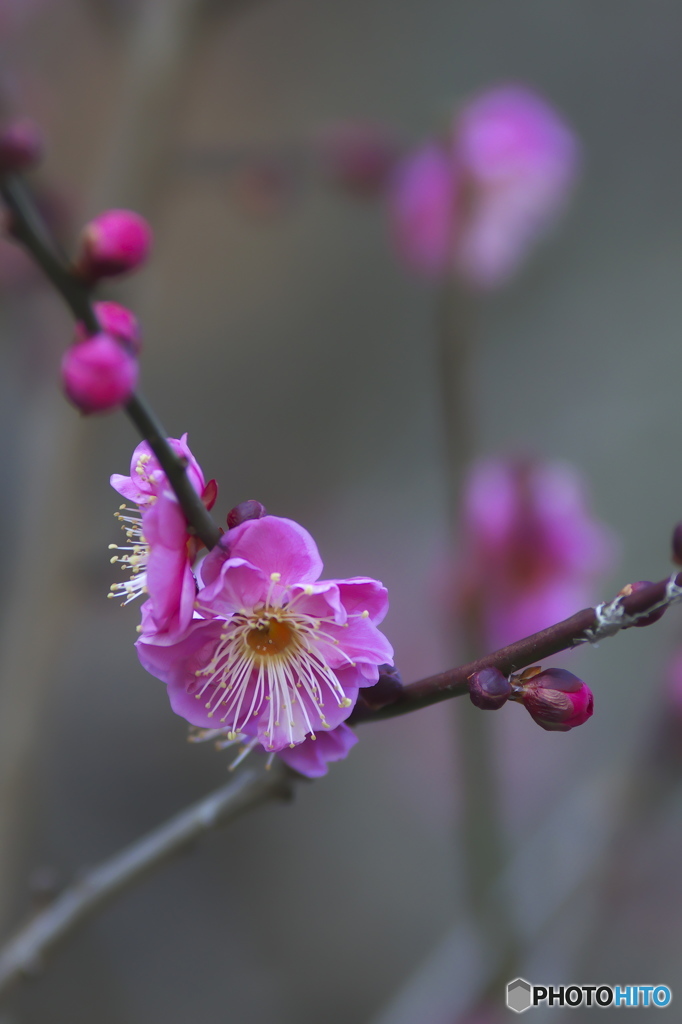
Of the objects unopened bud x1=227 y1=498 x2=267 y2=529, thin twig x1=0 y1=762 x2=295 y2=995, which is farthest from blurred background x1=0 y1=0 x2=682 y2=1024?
unopened bud x1=227 y1=498 x2=267 y2=529

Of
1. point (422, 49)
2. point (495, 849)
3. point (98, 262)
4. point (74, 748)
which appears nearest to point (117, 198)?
point (98, 262)

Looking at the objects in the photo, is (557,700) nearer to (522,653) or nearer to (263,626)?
(522,653)

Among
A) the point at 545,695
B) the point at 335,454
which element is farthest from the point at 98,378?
the point at 335,454

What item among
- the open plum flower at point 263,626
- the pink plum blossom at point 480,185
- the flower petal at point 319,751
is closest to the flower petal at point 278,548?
the open plum flower at point 263,626

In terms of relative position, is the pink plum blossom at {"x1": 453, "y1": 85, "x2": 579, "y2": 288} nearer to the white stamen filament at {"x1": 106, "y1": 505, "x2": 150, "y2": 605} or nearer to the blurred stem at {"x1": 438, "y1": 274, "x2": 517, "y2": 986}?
the blurred stem at {"x1": 438, "y1": 274, "x2": 517, "y2": 986}

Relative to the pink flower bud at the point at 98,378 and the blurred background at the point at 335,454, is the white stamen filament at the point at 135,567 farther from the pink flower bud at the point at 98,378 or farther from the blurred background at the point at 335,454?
the blurred background at the point at 335,454

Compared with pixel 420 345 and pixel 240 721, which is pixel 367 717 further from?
pixel 420 345

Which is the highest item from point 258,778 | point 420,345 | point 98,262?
point 420,345
